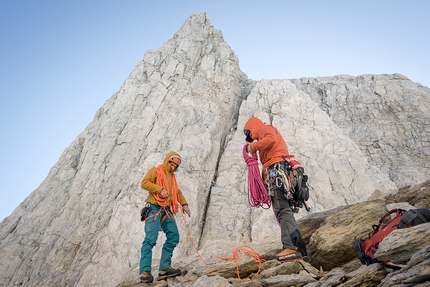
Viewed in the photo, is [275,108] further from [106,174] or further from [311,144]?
[106,174]

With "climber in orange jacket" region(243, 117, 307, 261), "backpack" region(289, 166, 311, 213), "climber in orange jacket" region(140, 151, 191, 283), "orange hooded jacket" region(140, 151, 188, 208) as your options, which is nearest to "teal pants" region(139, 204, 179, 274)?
"climber in orange jacket" region(140, 151, 191, 283)

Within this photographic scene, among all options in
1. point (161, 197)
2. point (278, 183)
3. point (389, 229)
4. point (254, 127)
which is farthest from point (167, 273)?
point (389, 229)

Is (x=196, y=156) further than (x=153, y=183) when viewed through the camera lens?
Yes

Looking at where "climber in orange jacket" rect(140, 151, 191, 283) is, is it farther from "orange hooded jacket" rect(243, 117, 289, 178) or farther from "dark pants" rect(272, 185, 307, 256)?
"dark pants" rect(272, 185, 307, 256)

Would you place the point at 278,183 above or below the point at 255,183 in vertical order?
below

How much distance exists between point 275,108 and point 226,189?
32.4ft

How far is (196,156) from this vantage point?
71.6 ft

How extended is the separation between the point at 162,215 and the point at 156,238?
59 cm

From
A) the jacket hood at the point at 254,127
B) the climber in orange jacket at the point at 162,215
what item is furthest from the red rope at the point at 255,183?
the climber in orange jacket at the point at 162,215

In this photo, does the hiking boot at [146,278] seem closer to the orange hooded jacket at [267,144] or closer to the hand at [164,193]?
the hand at [164,193]

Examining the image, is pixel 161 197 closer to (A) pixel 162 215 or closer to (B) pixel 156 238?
(A) pixel 162 215

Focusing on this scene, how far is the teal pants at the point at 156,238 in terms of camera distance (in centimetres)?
719

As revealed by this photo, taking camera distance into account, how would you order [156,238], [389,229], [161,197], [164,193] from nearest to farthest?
[389,229], [164,193], [156,238], [161,197]

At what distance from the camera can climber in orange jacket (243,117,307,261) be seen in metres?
6.37
